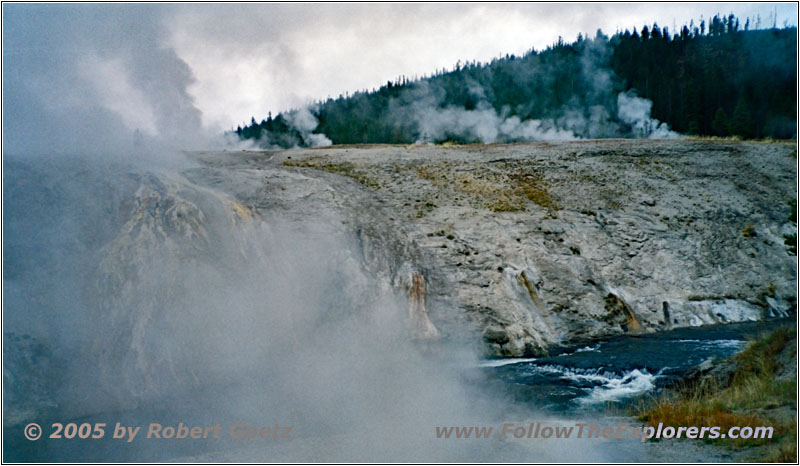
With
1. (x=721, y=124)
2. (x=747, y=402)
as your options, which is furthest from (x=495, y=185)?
(x=721, y=124)

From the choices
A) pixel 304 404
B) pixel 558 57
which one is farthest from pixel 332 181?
pixel 558 57

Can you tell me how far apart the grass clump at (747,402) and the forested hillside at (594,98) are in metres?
34.0

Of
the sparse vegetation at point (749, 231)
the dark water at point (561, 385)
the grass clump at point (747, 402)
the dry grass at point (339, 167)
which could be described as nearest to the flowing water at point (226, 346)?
the dark water at point (561, 385)

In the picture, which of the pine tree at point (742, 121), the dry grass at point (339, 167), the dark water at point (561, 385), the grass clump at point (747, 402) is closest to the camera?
the grass clump at point (747, 402)

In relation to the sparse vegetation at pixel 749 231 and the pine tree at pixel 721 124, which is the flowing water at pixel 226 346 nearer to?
the sparse vegetation at pixel 749 231

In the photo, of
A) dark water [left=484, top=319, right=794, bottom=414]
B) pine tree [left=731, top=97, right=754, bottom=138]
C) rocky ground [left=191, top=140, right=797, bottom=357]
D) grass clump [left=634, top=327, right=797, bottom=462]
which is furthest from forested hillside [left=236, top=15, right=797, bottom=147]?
grass clump [left=634, top=327, right=797, bottom=462]

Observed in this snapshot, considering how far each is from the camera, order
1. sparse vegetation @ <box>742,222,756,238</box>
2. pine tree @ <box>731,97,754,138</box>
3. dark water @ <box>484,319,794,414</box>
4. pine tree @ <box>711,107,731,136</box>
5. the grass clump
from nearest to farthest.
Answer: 1. the grass clump
2. dark water @ <box>484,319,794,414</box>
3. sparse vegetation @ <box>742,222,756,238</box>
4. pine tree @ <box>731,97,754,138</box>
5. pine tree @ <box>711,107,731,136</box>

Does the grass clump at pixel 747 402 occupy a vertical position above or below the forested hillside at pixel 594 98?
below

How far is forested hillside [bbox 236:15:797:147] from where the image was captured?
45.9 metres

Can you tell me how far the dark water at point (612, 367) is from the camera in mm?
11570

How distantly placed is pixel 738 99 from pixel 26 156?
155 feet

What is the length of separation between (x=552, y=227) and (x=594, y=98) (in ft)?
120

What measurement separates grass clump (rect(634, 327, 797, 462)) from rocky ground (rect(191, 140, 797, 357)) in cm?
489

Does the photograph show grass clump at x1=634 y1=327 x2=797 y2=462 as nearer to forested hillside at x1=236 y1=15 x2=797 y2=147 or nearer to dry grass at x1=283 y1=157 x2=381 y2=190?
dry grass at x1=283 y1=157 x2=381 y2=190
